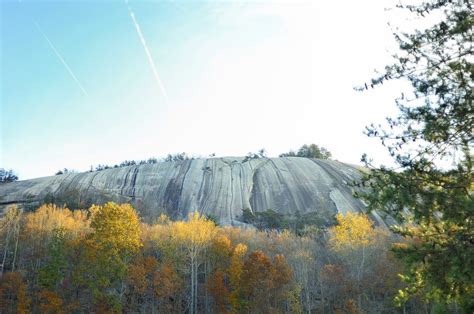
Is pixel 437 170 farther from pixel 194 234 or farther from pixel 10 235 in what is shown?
pixel 10 235

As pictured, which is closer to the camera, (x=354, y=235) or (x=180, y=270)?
(x=180, y=270)

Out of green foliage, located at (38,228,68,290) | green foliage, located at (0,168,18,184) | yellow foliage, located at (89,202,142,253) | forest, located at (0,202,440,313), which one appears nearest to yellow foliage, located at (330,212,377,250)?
forest, located at (0,202,440,313)

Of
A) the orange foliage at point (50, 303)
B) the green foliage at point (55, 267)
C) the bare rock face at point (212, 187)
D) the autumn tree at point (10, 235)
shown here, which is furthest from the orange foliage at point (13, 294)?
the bare rock face at point (212, 187)

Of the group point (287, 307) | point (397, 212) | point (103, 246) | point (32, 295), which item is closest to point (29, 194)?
point (32, 295)

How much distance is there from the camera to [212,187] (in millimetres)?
68562

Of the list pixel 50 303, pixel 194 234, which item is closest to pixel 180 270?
pixel 194 234

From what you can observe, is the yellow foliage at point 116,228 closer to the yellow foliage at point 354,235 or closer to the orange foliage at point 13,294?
the orange foliage at point 13,294

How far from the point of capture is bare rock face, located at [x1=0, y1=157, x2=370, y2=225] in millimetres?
62281

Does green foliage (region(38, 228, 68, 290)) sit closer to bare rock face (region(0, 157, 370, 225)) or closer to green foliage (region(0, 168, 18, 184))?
bare rock face (region(0, 157, 370, 225))

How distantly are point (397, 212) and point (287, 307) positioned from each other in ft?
91.5

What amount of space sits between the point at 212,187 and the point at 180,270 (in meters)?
32.0

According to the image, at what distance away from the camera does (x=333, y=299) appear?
35.9 metres

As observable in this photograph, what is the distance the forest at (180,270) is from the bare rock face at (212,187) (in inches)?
792

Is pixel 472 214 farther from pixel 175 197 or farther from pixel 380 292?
pixel 175 197
